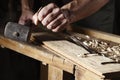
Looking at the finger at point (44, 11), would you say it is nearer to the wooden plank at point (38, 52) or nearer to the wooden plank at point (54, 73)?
the wooden plank at point (38, 52)

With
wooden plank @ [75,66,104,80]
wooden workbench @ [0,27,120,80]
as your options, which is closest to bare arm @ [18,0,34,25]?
wooden workbench @ [0,27,120,80]

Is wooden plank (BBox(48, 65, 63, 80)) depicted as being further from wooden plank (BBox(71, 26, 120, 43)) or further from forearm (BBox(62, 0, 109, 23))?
wooden plank (BBox(71, 26, 120, 43))

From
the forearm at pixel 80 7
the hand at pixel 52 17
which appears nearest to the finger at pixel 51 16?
the hand at pixel 52 17

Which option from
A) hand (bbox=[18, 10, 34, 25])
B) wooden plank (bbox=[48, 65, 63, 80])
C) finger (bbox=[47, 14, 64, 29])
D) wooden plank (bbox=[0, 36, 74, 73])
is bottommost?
wooden plank (bbox=[48, 65, 63, 80])

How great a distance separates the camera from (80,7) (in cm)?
171

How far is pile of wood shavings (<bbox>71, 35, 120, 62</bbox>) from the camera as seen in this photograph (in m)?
1.36

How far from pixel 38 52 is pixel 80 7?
0.43 m

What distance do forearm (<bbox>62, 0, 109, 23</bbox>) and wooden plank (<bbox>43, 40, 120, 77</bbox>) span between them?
0.65 feet

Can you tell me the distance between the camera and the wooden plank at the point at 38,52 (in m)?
1.29

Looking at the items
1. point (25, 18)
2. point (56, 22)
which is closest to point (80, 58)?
point (56, 22)

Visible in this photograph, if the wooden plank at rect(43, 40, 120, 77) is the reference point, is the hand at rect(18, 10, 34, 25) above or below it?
above

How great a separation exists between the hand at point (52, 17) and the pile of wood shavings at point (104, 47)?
13 centimetres

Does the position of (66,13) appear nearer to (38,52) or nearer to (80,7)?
(80,7)

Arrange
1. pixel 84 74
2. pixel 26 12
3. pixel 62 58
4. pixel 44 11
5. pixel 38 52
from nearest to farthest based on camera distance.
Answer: pixel 84 74 < pixel 62 58 < pixel 38 52 < pixel 44 11 < pixel 26 12
